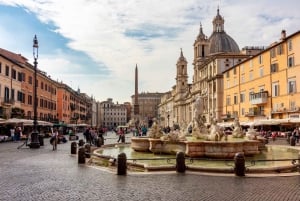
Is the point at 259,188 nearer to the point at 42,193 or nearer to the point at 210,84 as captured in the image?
the point at 42,193

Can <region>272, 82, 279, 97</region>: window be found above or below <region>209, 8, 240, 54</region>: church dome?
below

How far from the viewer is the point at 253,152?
18609mm

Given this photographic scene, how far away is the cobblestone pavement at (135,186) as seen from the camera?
29.8 feet

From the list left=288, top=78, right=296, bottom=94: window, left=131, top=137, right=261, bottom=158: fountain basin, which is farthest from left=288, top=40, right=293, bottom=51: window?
left=131, top=137, right=261, bottom=158: fountain basin

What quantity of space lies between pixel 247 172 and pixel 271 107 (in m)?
35.3

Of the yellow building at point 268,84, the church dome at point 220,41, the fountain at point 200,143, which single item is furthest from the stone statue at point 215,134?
the church dome at point 220,41

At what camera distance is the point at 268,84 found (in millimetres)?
47062

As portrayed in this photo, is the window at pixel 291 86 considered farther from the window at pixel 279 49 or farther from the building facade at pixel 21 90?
the building facade at pixel 21 90

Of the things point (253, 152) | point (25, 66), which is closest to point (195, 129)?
point (253, 152)

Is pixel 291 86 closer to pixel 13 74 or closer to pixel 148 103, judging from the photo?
pixel 13 74

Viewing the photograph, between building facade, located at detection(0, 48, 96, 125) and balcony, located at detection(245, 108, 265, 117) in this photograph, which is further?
balcony, located at detection(245, 108, 265, 117)

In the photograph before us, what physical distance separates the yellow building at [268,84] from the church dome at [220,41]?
28.7m

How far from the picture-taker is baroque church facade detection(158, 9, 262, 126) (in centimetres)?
6869

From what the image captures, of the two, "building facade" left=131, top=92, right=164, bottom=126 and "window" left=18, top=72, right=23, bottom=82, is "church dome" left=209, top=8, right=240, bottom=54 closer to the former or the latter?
"window" left=18, top=72, right=23, bottom=82
